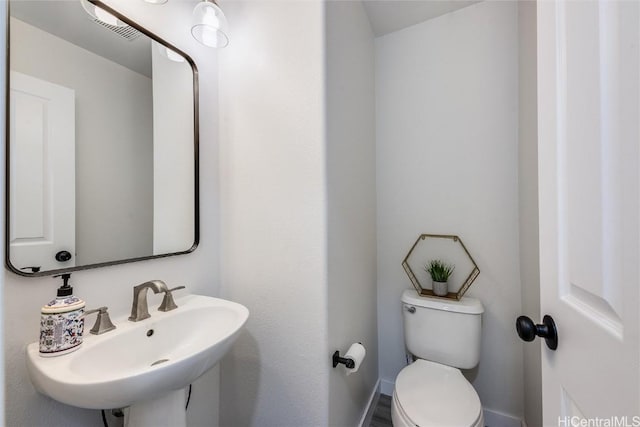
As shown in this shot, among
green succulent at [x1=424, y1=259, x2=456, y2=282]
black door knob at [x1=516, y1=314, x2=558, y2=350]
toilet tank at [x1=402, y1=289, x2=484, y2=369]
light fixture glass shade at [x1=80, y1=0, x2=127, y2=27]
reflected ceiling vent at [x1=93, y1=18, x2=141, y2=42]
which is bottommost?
toilet tank at [x1=402, y1=289, x2=484, y2=369]

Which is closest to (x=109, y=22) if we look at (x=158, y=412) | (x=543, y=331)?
(x=158, y=412)

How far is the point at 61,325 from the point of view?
26.8 inches

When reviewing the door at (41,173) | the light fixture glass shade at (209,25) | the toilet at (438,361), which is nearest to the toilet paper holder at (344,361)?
the toilet at (438,361)

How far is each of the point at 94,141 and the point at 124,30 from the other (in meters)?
0.39

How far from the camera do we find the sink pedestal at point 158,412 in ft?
2.52

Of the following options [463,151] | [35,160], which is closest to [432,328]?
[463,151]

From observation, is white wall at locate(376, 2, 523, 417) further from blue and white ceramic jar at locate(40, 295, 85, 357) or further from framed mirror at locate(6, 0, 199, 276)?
blue and white ceramic jar at locate(40, 295, 85, 357)

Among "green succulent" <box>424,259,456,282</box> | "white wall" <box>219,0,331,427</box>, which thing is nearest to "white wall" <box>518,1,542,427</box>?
"green succulent" <box>424,259,456,282</box>

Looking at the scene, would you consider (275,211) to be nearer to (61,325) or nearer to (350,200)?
(350,200)

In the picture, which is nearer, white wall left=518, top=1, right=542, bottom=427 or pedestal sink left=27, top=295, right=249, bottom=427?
pedestal sink left=27, top=295, right=249, bottom=427

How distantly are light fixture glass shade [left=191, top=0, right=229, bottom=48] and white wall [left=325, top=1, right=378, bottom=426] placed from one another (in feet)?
1.33

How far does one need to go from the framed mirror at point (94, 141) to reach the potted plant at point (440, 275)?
4.00ft

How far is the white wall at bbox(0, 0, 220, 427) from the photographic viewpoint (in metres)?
0.70

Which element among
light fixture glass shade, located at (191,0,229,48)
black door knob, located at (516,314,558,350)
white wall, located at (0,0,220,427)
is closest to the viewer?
black door knob, located at (516,314,558,350)
